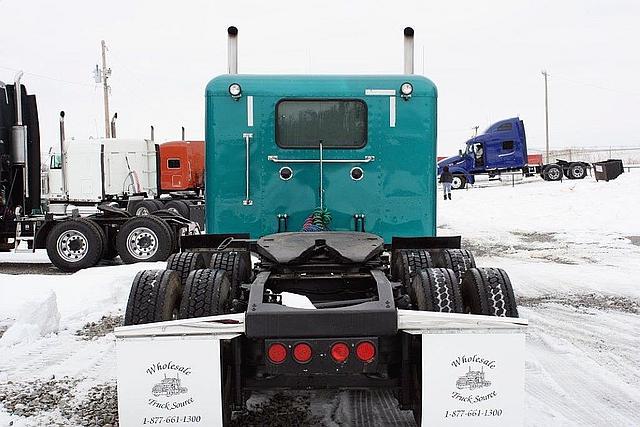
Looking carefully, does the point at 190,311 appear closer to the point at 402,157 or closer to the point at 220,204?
the point at 220,204

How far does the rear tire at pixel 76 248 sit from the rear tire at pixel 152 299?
9.37 metres

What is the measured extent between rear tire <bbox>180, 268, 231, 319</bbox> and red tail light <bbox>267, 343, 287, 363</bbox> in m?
0.85

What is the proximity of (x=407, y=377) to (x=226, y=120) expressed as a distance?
333 cm

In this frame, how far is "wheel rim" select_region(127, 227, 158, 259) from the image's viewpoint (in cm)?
1370

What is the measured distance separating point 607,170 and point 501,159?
→ 25.4ft

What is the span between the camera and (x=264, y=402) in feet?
17.0

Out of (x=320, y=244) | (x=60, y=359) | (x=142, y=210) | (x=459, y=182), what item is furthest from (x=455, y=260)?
(x=459, y=182)

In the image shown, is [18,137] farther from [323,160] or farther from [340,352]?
[340,352]

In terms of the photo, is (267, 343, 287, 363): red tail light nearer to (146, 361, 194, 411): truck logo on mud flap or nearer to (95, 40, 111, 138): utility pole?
(146, 361, 194, 411): truck logo on mud flap

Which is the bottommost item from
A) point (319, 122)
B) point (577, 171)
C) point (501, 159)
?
point (319, 122)

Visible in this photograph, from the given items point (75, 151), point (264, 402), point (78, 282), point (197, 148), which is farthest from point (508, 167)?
point (264, 402)

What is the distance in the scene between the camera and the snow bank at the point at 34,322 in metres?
7.10

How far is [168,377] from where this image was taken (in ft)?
12.0

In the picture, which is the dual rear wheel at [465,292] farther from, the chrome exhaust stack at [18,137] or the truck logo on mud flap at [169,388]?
the chrome exhaust stack at [18,137]
